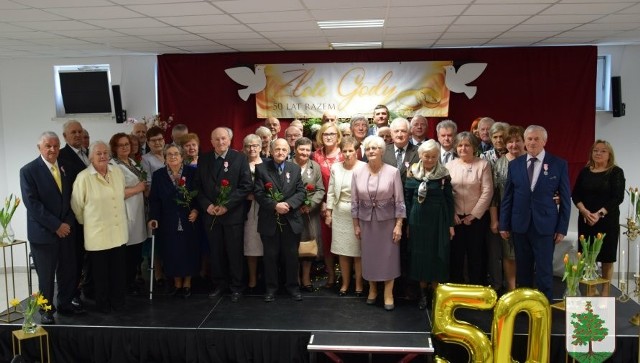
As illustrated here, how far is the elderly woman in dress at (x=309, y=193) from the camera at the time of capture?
15.0 feet

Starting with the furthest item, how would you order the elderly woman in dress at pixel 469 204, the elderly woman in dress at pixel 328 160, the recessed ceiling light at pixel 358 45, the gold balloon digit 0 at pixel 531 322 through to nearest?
1. the recessed ceiling light at pixel 358 45
2. the elderly woman in dress at pixel 328 160
3. the elderly woman in dress at pixel 469 204
4. the gold balloon digit 0 at pixel 531 322

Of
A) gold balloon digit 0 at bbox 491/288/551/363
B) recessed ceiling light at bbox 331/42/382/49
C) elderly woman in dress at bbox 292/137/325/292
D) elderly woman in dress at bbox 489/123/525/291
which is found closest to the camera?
gold balloon digit 0 at bbox 491/288/551/363

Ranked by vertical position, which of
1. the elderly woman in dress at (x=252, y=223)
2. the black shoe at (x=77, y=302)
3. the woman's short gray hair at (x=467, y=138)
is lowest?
the black shoe at (x=77, y=302)

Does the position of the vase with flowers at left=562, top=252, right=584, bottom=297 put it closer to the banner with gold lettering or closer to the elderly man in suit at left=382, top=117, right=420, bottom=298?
the elderly man in suit at left=382, top=117, right=420, bottom=298

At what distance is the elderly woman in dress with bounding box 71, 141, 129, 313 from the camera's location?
4.00 meters

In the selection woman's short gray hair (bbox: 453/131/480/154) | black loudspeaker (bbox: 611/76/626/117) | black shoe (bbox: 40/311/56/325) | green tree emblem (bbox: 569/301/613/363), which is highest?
black loudspeaker (bbox: 611/76/626/117)

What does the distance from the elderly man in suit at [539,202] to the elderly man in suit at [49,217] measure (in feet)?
11.5

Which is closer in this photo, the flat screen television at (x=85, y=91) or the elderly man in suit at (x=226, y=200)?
the elderly man in suit at (x=226, y=200)

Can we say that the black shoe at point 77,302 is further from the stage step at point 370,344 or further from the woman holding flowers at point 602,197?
the woman holding flowers at point 602,197

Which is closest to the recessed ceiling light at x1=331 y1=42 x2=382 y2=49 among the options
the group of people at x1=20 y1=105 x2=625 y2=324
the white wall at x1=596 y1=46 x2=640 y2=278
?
the group of people at x1=20 y1=105 x2=625 y2=324

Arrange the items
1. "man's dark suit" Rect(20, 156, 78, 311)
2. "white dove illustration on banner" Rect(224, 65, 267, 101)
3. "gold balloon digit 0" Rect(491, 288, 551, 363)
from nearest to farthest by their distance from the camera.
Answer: "gold balloon digit 0" Rect(491, 288, 551, 363) < "man's dark suit" Rect(20, 156, 78, 311) < "white dove illustration on banner" Rect(224, 65, 267, 101)

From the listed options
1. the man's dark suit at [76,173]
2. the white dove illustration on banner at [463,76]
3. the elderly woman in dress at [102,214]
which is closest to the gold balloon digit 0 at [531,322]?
the elderly woman in dress at [102,214]

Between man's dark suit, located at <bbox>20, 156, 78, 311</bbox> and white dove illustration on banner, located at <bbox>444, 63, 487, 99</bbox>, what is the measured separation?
445 cm

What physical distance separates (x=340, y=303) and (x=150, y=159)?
2282 millimetres
